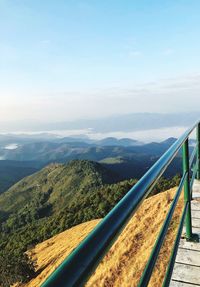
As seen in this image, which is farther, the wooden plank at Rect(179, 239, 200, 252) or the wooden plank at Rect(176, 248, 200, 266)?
the wooden plank at Rect(179, 239, 200, 252)

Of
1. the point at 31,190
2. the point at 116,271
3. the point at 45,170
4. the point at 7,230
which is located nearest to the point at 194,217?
the point at 116,271

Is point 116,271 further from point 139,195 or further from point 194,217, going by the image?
point 139,195

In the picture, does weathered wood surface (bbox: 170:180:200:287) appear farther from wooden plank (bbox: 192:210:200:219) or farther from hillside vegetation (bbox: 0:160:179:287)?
hillside vegetation (bbox: 0:160:179:287)

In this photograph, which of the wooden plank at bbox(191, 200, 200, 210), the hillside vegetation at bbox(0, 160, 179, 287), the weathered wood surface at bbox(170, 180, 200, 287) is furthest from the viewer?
the hillside vegetation at bbox(0, 160, 179, 287)

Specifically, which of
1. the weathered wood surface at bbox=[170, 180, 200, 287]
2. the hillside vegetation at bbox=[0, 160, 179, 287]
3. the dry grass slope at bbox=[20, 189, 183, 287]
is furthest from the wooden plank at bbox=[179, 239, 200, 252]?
the hillside vegetation at bbox=[0, 160, 179, 287]

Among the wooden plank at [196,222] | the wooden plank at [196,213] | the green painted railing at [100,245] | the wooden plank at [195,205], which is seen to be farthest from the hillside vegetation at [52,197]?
the green painted railing at [100,245]

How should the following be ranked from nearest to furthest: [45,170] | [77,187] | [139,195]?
A: 1. [139,195]
2. [77,187]
3. [45,170]

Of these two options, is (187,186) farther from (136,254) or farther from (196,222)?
(136,254)
